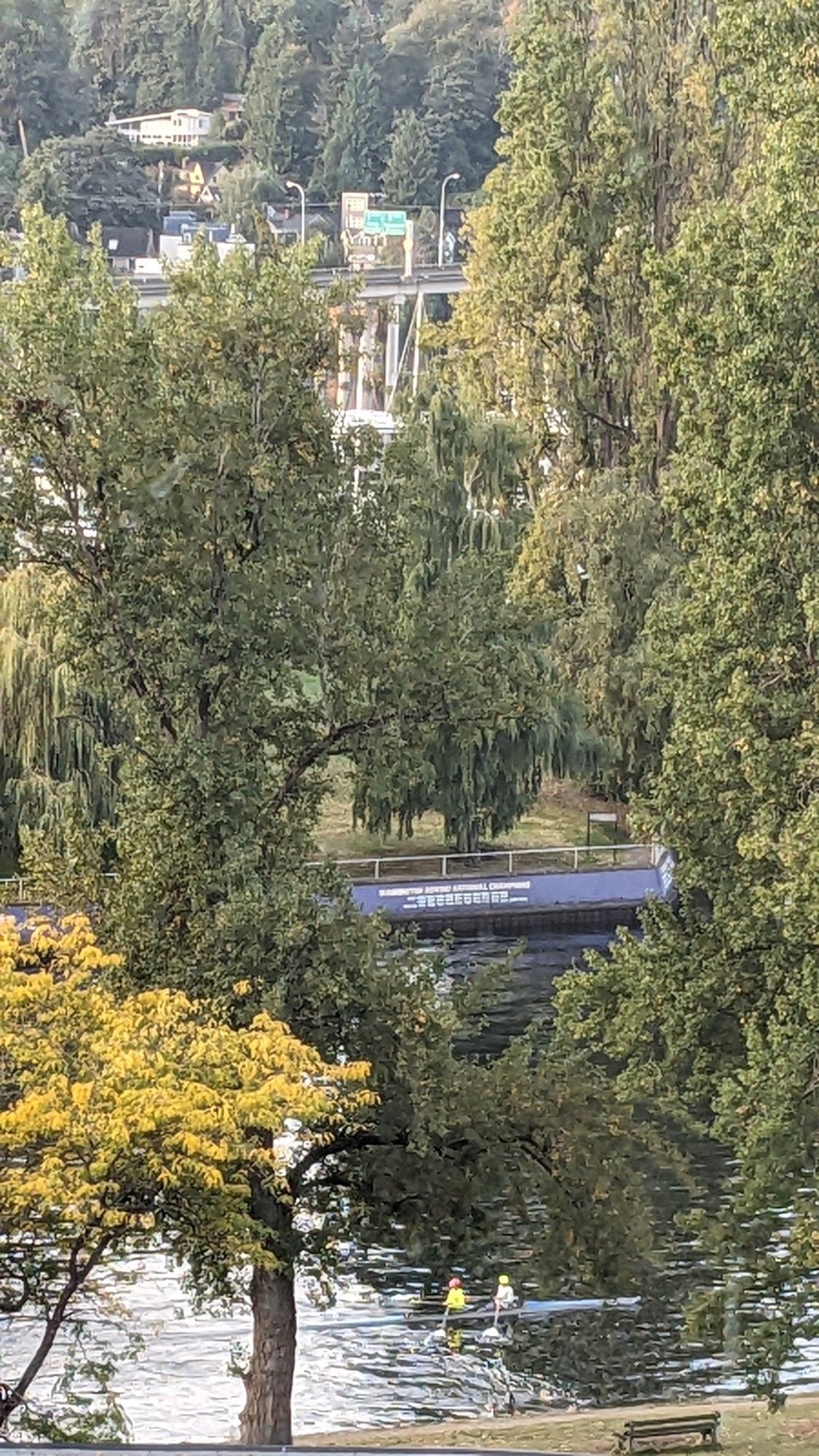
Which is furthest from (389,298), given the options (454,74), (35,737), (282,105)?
(35,737)

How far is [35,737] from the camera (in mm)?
40688

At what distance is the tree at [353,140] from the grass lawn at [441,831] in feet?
357

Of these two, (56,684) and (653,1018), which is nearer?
(653,1018)

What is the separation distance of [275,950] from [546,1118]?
272 cm

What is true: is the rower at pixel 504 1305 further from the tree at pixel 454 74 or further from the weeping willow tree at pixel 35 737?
the tree at pixel 454 74

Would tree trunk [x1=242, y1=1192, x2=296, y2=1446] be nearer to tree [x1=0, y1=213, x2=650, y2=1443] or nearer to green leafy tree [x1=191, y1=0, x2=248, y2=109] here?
tree [x1=0, y1=213, x2=650, y2=1443]

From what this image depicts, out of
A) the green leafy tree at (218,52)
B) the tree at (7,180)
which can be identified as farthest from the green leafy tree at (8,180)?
the green leafy tree at (218,52)

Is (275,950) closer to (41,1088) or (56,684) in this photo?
(41,1088)

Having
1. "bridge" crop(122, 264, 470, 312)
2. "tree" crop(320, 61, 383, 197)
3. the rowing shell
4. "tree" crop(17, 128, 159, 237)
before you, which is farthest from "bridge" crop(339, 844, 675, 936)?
"tree" crop(320, 61, 383, 197)

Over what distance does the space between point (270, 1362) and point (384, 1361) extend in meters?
6.10

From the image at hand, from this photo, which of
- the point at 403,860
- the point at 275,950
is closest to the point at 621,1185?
the point at 275,950

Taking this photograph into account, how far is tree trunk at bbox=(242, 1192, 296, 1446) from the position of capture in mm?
18812

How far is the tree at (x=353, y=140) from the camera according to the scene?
154m

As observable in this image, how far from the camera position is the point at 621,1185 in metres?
19.2
